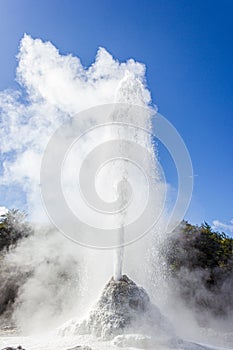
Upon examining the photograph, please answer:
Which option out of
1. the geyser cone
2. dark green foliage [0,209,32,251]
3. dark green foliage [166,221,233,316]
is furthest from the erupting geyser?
dark green foliage [0,209,32,251]

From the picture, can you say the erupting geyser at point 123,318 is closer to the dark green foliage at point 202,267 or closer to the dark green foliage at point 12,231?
the dark green foliage at point 202,267

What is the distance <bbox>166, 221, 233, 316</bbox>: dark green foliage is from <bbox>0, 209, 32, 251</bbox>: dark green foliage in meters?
10.4

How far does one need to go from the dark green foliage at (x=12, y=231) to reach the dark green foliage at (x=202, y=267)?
34.0ft

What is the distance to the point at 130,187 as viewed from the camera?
52.1 ft

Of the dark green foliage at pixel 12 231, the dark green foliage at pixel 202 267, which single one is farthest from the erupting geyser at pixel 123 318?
the dark green foliage at pixel 12 231

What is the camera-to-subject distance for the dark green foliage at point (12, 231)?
25.5 metres

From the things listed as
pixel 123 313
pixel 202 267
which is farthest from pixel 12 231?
pixel 123 313

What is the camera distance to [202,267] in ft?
81.5

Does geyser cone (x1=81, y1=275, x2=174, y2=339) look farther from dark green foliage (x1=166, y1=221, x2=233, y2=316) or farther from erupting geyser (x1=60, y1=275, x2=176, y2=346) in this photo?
dark green foliage (x1=166, y1=221, x2=233, y2=316)

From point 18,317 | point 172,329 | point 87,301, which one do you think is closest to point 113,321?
point 172,329

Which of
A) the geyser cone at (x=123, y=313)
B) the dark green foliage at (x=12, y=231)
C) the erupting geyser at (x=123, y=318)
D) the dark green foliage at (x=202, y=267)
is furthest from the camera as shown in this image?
the dark green foliage at (x=12, y=231)

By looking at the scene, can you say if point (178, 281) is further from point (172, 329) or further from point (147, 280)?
point (172, 329)

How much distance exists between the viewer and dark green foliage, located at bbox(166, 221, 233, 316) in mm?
21453

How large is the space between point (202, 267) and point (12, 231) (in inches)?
551
